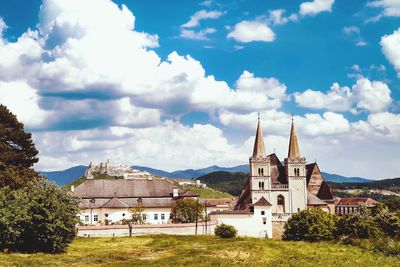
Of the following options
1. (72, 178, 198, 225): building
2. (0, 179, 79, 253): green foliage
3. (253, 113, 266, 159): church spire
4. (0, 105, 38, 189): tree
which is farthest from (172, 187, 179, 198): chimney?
(0, 179, 79, 253): green foliage

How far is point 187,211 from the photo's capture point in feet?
258

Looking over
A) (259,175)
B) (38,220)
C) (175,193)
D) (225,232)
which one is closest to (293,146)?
(259,175)

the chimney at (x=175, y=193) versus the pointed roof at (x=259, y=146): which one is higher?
the pointed roof at (x=259, y=146)

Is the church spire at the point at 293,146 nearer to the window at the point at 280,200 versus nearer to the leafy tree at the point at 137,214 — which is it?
the window at the point at 280,200

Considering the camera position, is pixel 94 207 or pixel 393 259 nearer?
pixel 393 259

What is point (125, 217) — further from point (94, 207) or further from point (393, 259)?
point (393, 259)

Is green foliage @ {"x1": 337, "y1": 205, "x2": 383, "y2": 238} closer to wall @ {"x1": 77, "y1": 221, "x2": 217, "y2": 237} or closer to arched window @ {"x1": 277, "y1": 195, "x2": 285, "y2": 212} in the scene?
wall @ {"x1": 77, "y1": 221, "x2": 217, "y2": 237}

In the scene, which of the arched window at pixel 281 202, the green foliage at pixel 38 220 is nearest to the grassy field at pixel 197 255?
the green foliage at pixel 38 220

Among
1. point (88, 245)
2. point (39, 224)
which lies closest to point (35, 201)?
point (39, 224)

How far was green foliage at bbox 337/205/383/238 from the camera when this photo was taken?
5616 centimetres

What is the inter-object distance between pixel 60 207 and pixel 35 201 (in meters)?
2.47

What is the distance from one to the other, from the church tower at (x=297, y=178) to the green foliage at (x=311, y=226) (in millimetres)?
26714

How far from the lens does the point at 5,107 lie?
207ft

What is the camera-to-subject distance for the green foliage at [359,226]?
5616cm
